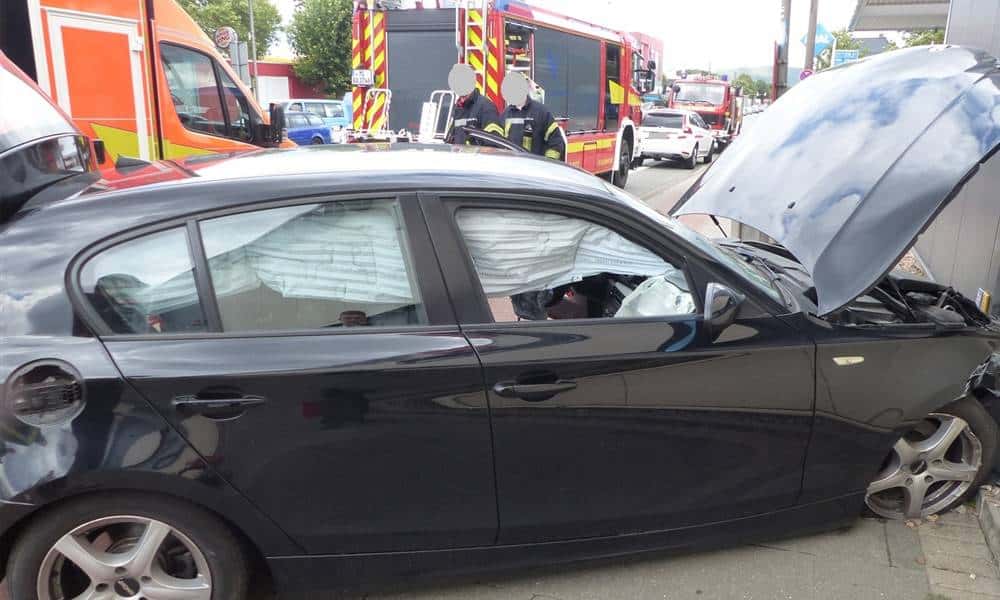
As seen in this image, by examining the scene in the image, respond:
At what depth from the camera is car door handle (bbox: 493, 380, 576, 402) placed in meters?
2.43

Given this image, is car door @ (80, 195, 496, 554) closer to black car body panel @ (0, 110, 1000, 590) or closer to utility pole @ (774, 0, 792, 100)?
black car body panel @ (0, 110, 1000, 590)

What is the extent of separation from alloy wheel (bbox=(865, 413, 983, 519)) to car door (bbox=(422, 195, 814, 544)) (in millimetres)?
579

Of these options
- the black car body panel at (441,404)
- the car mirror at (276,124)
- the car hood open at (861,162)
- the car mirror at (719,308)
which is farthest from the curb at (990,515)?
the car mirror at (276,124)

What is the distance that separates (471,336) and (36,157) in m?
1.70

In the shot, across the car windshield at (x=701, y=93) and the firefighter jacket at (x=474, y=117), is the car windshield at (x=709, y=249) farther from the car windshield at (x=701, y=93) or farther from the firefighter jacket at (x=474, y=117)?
the car windshield at (x=701, y=93)

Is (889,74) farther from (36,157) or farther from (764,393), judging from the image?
(36,157)

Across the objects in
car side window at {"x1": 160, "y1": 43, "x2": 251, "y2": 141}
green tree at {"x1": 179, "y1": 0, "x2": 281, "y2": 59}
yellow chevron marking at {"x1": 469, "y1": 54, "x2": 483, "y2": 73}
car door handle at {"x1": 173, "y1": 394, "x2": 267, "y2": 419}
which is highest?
green tree at {"x1": 179, "y1": 0, "x2": 281, "y2": 59}

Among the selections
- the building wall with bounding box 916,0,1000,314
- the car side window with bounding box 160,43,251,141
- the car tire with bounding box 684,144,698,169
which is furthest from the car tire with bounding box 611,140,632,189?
the building wall with bounding box 916,0,1000,314

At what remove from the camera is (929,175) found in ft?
8.94

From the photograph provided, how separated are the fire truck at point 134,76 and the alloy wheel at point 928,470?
462cm

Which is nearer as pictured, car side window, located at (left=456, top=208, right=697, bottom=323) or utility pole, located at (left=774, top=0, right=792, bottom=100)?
car side window, located at (left=456, top=208, right=697, bottom=323)

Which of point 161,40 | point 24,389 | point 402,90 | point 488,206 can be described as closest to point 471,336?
point 488,206

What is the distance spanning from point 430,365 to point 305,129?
2198 centimetres

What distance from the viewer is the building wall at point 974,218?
5.25m
